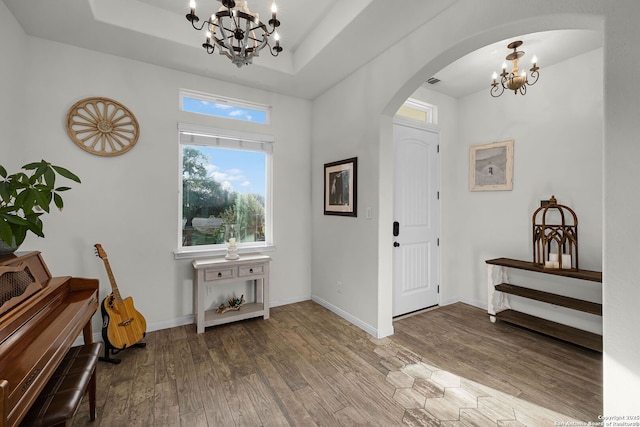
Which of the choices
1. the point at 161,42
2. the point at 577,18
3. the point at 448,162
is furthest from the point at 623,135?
the point at 161,42

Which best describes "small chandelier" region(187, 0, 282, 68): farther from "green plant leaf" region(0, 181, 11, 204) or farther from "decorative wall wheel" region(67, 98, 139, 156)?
"decorative wall wheel" region(67, 98, 139, 156)

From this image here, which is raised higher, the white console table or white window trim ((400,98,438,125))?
white window trim ((400,98,438,125))

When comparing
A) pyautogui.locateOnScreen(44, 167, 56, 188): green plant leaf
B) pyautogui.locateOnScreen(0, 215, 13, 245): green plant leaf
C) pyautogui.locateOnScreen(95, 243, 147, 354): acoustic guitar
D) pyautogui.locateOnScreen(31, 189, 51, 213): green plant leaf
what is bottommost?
pyautogui.locateOnScreen(95, 243, 147, 354): acoustic guitar

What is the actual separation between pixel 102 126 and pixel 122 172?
46 centimetres

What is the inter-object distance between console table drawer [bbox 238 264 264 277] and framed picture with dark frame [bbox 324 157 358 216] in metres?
1.08

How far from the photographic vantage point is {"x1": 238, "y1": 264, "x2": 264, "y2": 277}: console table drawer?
10.6ft

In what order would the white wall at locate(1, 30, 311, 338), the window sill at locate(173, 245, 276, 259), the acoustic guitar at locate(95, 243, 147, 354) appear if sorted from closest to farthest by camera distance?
the acoustic guitar at locate(95, 243, 147, 354), the white wall at locate(1, 30, 311, 338), the window sill at locate(173, 245, 276, 259)

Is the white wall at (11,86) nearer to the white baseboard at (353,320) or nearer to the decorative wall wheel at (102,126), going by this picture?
the decorative wall wheel at (102,126)

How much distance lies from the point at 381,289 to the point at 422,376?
86 cm

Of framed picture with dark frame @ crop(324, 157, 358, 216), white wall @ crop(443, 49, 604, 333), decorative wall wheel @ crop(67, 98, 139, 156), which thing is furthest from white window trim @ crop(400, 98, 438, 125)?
decorative wall wheel @ crop(67, 98, 139, 156)

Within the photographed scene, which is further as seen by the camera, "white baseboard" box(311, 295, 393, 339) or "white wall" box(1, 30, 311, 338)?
"white baseboard" box(311, 295, 393, 339)

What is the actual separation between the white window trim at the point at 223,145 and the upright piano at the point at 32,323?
4.23 feet

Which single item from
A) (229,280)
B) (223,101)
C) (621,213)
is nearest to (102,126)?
(223,101)

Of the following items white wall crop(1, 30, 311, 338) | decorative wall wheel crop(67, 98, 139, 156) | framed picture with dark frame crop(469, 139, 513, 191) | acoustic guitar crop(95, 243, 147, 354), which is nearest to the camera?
acoustic guitar crop(95, 243, 147, 354)
